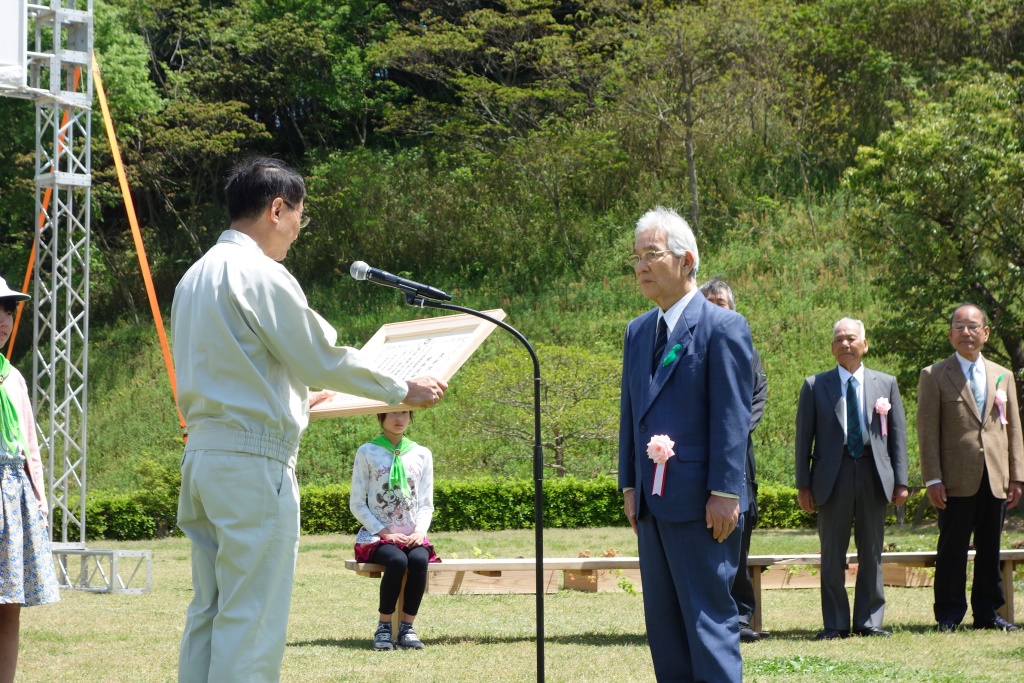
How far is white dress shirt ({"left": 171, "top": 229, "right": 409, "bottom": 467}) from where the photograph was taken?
11.6 ft

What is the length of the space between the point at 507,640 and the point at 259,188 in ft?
13.6

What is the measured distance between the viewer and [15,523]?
191 inches

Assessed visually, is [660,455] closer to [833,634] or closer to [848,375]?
[833,634]

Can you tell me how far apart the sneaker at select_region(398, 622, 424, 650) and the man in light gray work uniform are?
340cm

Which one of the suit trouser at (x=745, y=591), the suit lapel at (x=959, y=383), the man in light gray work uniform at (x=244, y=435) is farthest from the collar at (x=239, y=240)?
the suit lapel at (x=959, y=383)

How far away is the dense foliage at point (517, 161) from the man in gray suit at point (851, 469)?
1008 cm

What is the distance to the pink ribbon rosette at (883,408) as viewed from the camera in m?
7.15

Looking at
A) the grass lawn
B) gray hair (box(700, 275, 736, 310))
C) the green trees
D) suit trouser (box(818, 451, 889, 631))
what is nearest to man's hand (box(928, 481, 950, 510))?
suit trouser (box(818, 451, 889, 631))

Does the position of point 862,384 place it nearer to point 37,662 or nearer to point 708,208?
point 37,662

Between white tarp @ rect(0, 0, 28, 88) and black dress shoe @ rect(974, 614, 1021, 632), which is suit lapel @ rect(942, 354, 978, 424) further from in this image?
white tarp @ rect(0, 0, 28, 88)

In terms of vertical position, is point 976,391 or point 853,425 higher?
point 976,391

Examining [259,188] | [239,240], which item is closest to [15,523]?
[239,240]

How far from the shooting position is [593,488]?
16406mm

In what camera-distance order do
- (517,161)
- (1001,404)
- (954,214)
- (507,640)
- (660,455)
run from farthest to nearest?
(517,161), (954,214), (1001,404), (507,640), (660,455)
